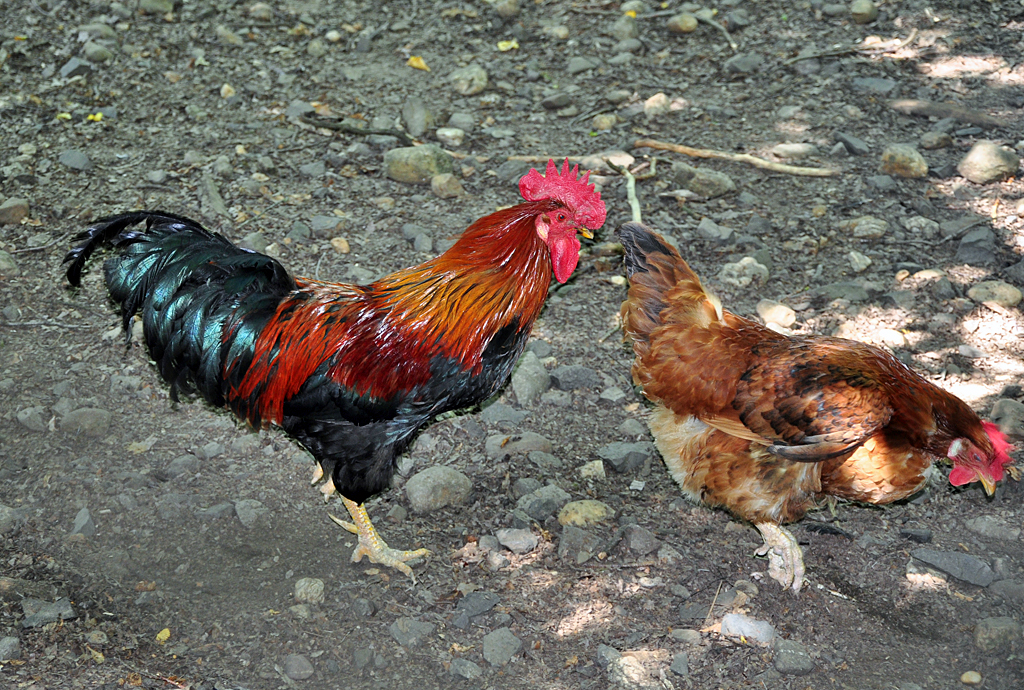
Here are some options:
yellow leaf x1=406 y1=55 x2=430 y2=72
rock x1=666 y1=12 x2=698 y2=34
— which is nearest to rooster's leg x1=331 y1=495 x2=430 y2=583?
yellow leaf x1=406 y1=55 x2=430 y2=72

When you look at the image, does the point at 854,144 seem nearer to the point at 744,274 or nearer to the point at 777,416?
the point at 744,274

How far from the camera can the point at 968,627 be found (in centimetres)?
361

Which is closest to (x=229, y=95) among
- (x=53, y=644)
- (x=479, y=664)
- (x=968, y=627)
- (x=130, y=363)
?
(x=130, y=363)

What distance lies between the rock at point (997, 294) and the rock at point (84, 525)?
5344 millimetres

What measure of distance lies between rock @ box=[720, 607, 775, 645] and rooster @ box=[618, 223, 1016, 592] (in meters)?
0.30

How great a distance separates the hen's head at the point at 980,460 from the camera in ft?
11.6

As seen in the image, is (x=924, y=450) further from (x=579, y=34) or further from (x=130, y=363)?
(x=579, y=34)

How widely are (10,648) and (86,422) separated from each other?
1.44 meters

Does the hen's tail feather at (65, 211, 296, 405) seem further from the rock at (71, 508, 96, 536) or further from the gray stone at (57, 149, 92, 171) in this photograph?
the gray stone at (57, 149, 92, 171)

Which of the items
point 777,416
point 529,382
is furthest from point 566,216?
point 529,382

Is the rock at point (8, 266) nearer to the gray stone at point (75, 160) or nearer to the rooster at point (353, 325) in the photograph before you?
the gray stone at point (75, 160)

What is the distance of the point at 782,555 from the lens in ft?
12.8

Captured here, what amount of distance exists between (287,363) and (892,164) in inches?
192

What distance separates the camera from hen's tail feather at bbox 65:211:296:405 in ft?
12.5
